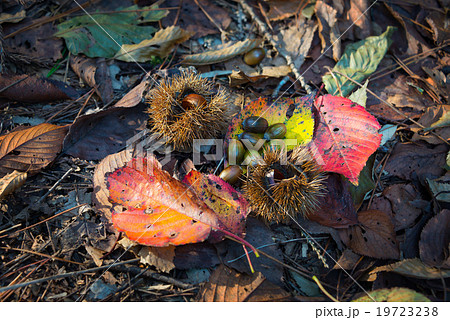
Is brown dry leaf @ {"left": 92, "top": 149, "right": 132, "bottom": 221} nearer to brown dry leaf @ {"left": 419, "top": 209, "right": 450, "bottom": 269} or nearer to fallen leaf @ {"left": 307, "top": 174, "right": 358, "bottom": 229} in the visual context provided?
fallen leaf @ {"left": 307, "top": 174, "right": 358, "bottom": 229}

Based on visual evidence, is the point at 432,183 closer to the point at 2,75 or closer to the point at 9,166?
the point at 9,166

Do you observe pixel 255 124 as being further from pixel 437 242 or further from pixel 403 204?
pixel 437 242

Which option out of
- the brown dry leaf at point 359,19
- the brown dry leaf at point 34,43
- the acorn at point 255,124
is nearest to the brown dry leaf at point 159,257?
the acorn at point 255,124

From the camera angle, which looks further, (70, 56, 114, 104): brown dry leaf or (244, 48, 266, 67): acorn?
(244, 48, 266, 67): acorn

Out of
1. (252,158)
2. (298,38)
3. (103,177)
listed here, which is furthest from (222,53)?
(103,177)

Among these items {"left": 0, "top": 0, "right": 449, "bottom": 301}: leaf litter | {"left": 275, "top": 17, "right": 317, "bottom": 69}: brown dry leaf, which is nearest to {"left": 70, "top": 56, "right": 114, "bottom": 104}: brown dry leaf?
{"left": 0, "top": 0, "right": 449, "bottom": 301}: leaf litter
